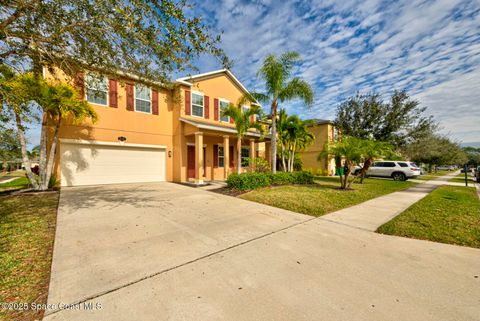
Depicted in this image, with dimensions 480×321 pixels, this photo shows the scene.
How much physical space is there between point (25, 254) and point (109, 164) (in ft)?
30.1

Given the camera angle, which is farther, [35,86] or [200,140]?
[200,140]

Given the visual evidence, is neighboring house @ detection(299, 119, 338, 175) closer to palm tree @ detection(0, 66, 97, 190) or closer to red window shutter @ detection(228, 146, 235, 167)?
red window shutter @ detection(228, 146, 235, 167)

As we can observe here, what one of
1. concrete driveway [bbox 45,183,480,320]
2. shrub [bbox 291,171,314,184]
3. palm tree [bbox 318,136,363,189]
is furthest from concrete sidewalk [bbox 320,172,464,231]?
shrub [bbox 291,171,314,184]

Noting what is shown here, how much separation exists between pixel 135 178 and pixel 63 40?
28.1 feet

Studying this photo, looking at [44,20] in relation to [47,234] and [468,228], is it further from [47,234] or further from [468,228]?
[468,228]

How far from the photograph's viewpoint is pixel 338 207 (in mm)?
6977

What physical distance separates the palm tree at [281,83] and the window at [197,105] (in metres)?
4.50

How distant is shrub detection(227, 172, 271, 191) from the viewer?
378 inches

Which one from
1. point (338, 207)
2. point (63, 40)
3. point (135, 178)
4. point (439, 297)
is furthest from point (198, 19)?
point (135, 178)

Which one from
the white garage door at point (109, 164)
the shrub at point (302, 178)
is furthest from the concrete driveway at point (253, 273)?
the shrub at point (302, 178)

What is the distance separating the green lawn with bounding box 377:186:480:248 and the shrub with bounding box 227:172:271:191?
5772 mm

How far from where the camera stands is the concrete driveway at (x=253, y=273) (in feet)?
7.09

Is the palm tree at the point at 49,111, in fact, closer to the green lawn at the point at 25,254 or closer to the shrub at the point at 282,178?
the green lawn at the point at 25,254

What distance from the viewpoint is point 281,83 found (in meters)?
10.8
